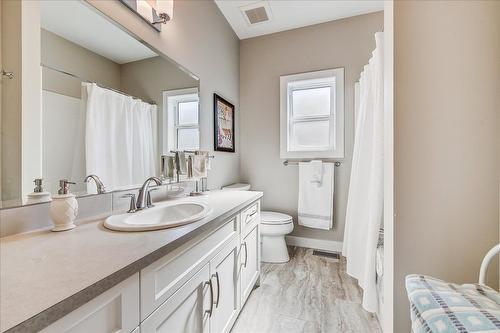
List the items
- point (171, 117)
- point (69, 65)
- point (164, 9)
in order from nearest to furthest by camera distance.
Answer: point (69, 65) < point (164, 9) < point (171, 117)

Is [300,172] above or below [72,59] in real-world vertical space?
below

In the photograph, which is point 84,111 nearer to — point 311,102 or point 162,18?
point 162,18

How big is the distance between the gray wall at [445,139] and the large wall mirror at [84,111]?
1.35 metres

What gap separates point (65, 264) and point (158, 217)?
0.59m

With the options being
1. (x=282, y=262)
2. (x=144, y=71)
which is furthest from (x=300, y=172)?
(x=144, y=71)

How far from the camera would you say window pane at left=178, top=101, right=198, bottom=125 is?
1.58 m

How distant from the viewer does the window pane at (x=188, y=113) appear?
1.58m

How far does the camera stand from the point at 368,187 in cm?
161

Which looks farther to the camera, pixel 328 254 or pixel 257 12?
pixel 328 254

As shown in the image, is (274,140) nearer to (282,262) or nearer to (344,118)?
(344,118)

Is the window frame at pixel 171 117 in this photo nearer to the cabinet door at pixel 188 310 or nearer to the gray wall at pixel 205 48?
the gray wall at pixel 205 48

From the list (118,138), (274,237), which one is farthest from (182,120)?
(274,237)

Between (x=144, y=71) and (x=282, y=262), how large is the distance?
6.62ft

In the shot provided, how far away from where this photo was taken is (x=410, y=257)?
1.01 meters
